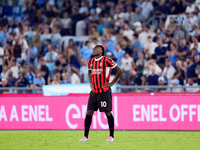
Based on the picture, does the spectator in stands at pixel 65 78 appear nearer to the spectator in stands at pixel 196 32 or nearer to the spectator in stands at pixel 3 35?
the spectator in stands at pixel 3 35

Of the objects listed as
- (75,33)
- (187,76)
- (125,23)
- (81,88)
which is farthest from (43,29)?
(187,76)

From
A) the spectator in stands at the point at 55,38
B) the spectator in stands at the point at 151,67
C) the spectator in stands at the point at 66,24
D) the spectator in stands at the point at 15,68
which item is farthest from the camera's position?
the spectator in stands at the point at 66,24

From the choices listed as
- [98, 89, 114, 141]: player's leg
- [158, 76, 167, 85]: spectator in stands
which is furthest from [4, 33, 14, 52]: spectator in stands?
[98, 89, 114, 141]: player's leg

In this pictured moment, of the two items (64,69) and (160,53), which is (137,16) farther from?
(64,69)

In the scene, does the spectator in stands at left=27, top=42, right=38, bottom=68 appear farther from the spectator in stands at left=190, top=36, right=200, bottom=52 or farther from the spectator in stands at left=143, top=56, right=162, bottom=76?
the spectator in stands at left=190, top=36, right=200, bottom=52

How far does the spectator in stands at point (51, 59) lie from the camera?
60.9ft

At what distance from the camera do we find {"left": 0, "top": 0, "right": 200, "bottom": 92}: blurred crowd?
16.8 m

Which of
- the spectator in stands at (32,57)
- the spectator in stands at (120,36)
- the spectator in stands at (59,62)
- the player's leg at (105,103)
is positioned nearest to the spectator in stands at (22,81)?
the spectator in stands at (59,62)

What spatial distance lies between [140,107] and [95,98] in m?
3.42
